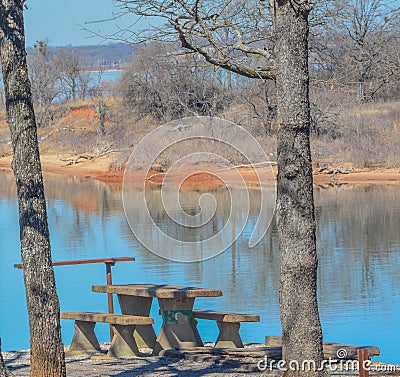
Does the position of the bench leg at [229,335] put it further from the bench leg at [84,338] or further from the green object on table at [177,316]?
the bench leg at [84,338]

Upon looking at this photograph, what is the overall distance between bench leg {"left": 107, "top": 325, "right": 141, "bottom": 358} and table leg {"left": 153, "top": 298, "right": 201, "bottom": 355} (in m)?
0.27

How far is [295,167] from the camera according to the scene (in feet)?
17.1

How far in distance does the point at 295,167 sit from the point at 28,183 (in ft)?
5.83

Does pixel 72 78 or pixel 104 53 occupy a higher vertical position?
pixel 104 53

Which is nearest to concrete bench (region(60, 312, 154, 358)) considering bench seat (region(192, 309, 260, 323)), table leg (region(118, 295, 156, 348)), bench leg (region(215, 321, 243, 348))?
table leg (region(118, 295, 156, 348))

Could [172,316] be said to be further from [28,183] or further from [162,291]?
[28,183]

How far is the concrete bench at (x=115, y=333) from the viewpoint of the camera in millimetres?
7594

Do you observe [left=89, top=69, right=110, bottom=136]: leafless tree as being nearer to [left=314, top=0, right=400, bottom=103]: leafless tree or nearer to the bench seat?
[left=314, top=0, right=400, bottom=103]: leafless tree

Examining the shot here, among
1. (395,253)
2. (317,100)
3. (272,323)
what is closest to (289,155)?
(272,323)

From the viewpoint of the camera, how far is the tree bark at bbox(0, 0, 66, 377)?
222 inches

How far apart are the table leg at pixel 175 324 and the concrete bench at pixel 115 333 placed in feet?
0.93

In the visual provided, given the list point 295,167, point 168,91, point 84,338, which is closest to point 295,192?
point 295,167

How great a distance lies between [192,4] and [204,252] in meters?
9.88

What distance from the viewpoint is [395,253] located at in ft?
50.1
